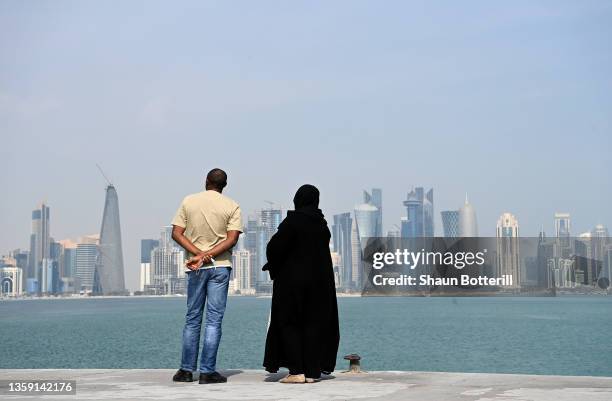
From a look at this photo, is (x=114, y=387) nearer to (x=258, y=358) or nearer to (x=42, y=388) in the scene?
(x=42, y=388)

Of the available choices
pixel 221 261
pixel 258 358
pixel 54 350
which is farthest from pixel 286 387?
pixel 54 350

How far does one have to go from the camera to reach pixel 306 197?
864 cm

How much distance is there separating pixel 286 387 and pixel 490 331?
309ft

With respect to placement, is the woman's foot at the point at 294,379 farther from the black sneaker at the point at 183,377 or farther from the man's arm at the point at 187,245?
the man's arm at the point at 187,245

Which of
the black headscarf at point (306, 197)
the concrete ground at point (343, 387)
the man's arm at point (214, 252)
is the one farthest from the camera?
the black headscarf at point (306, 197)

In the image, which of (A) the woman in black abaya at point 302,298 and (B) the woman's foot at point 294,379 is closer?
(B) the woman's foot at point 294,379

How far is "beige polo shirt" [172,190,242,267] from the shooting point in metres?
8.43

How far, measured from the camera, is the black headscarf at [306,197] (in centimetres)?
864

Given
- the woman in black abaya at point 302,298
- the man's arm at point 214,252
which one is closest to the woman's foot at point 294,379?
the woman in black abaya at point 302,298

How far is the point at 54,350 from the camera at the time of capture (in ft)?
244

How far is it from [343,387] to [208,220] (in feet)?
6.49

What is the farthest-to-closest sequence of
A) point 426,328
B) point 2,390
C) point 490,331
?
point 426,328
point 490,331
point 2,390

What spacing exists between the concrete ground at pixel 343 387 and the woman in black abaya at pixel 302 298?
276mm

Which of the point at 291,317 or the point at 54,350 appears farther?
the point at 54,350
